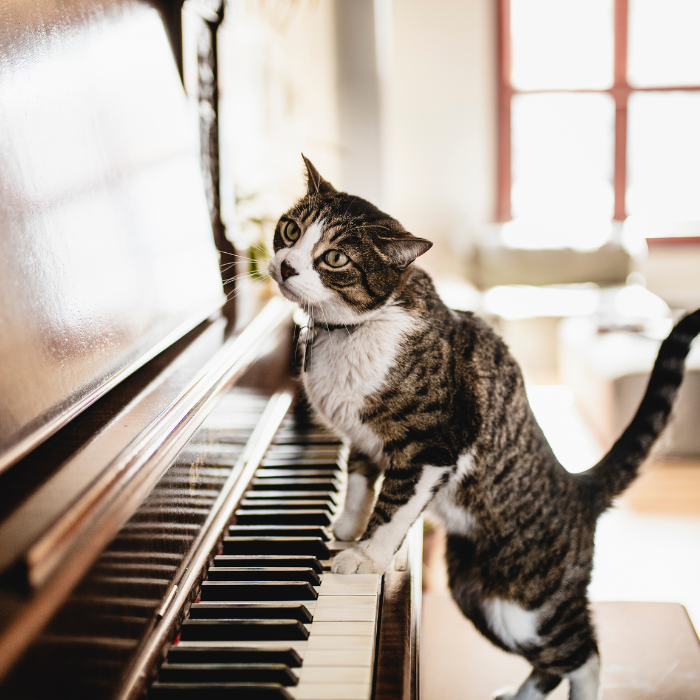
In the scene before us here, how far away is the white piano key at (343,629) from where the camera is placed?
0.81 metres

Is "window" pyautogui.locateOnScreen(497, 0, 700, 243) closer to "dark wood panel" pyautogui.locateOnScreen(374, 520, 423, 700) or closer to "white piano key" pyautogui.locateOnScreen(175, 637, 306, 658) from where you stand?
"dark wood panel" pyautogui.locateOnScreen(374, 520, 423, 700)

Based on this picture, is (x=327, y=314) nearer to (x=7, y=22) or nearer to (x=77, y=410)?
(x=77, y=410)

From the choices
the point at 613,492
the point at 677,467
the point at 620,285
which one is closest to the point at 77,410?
the point at 613,492

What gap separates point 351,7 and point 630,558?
13.3 ft

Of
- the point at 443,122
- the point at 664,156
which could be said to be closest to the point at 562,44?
the point at 443,122

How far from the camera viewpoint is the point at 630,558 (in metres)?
2.58

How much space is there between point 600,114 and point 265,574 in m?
6.02

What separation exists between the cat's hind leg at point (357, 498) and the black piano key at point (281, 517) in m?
0.03

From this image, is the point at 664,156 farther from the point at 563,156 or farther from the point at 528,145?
the point at 528,145

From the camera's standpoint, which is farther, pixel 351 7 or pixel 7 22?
pixel 351 7

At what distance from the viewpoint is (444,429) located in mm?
1069

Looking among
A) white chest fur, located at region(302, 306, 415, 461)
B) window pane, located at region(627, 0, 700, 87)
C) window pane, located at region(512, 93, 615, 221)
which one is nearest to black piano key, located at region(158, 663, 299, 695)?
white chest fur, located at region(302, 306, 415, 461)

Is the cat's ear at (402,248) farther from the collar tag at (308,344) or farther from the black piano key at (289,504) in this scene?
the black piano key at (289,504)

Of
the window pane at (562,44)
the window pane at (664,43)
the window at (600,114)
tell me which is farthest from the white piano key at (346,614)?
the window pane at (664,43)
